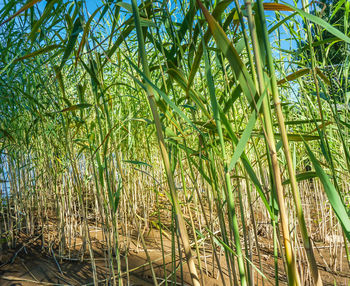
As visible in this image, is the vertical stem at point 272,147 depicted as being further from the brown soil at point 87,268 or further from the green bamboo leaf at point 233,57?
the brown soil at point 87,268

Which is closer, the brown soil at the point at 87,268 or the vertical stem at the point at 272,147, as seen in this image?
the vertical stem at the point at 272,147

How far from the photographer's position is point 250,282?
71 centimetres

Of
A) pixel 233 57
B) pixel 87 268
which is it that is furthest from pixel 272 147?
pixel 87 268

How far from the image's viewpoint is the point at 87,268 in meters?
1.62

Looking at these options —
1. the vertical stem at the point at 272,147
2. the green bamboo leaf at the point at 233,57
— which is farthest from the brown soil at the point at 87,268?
the green bamboo leaf at the point at 233,57

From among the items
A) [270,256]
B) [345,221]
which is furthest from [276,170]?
[270,256]

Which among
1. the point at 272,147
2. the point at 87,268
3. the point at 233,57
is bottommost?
the point at 87,268

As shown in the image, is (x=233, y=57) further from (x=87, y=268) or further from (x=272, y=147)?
(x=87, y=268)

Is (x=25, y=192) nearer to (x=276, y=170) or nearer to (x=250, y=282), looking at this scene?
(x=250, y=282)

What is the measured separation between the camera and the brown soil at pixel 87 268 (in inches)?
59.1

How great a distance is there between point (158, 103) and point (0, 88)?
1.51 metres

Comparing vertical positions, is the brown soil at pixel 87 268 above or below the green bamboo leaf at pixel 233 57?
below

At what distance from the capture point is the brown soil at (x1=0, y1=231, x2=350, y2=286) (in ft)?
4.93

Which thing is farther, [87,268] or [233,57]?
[87,268]
